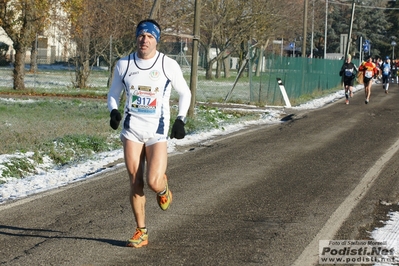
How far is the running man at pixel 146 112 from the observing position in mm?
7383

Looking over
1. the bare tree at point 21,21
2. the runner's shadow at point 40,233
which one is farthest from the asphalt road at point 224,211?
the bare tree at point 21,21

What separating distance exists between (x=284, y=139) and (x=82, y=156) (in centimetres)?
486

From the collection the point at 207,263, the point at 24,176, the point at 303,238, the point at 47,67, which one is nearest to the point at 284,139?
the point at 24,176

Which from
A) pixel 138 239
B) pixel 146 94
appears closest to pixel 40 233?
pixel 138 239

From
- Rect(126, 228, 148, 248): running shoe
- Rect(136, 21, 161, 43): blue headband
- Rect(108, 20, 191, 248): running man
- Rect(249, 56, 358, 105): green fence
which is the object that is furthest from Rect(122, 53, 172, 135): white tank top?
Rect(249, 56, 358, 105): green fence

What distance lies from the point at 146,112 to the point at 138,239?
1.12 metres

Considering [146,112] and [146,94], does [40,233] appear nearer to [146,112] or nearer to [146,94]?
[146,112]

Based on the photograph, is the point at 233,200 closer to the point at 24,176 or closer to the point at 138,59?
the point at 138,59

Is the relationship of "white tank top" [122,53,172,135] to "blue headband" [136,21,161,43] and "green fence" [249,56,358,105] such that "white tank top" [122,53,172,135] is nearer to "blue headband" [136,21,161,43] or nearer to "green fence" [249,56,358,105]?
"blue headband" [136,21,161,43]

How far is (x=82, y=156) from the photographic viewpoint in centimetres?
1490

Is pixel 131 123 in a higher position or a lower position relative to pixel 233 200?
higher

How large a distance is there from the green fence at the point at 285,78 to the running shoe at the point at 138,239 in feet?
73.6

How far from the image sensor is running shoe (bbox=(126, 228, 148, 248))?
750 cm

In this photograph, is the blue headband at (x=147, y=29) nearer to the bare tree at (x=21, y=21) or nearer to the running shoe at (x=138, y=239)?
the running shoe at (x=138, y=239)
